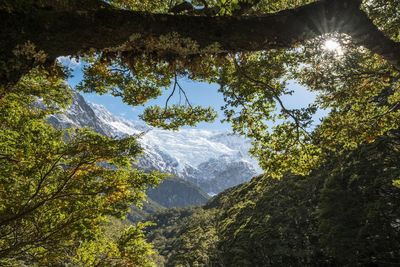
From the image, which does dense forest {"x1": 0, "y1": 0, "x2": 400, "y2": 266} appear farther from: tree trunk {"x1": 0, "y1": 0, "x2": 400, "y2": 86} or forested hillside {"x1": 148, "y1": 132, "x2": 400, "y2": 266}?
forested hillside {"x1": 148, "y1": 132, "x2": 400, "y2": 266}

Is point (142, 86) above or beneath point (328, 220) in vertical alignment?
beneath

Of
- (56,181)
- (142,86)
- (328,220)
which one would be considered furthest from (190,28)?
(328,220)

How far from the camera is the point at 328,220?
42.3 metres

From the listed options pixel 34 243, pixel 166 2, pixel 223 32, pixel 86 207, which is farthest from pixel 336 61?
pixel 34 243

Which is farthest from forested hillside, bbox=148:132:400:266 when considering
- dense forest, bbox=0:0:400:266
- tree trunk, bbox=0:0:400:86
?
tree trunk, bbox=0:0:400:86

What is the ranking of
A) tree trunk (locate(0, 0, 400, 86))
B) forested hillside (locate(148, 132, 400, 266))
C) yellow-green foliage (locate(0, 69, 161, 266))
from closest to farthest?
tree trunk (locate(0, 0, 400, 86)) < yellow-green foliage (locate(0, 69, 161, 266)) < forested hillside (locate(148, 132, 400, 266))

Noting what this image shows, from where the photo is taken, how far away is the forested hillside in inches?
1537

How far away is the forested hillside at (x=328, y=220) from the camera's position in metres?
39.0

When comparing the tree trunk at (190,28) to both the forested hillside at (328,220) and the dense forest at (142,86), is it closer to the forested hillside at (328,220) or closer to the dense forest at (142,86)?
the dense forest at (142,86)

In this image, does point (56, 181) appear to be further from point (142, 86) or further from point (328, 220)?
point (328, 220)

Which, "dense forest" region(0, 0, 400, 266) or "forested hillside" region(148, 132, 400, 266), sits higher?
"forested hillside" region(148, 132, 400, 266)

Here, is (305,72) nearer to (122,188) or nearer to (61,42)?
(122,188)

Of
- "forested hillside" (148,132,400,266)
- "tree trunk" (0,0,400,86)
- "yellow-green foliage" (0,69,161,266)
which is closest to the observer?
"tree trunk" (0,0,400,86)

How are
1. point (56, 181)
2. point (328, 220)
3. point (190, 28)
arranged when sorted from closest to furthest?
point (190, 28) < point (56, 181) < point (328, 220)
